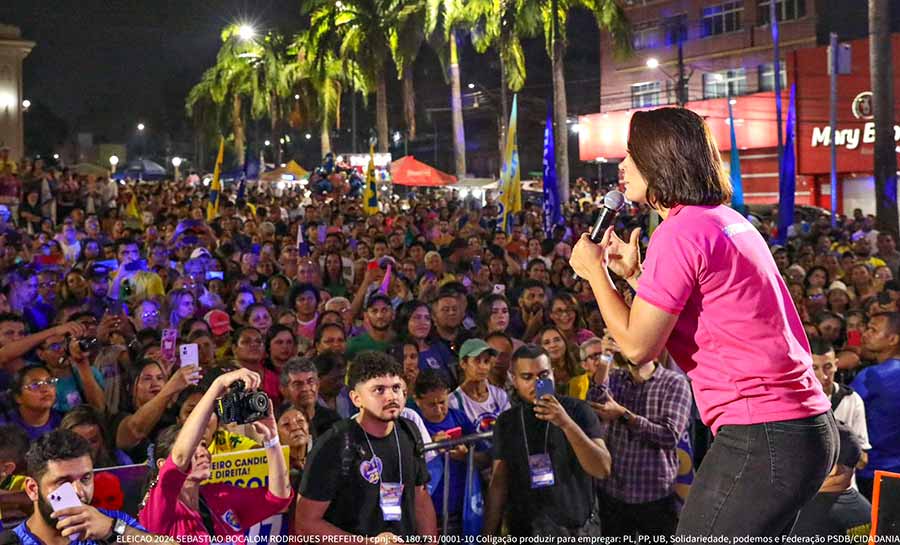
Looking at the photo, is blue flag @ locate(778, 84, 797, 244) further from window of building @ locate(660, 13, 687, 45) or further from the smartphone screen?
window of building @ locate(660, 13, 687, 45)

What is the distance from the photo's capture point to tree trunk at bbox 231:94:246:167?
4906 centimetres

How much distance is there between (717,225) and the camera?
9.36 feet

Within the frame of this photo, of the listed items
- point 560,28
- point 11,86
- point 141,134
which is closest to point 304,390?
point 560,28

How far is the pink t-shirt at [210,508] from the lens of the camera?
438cm

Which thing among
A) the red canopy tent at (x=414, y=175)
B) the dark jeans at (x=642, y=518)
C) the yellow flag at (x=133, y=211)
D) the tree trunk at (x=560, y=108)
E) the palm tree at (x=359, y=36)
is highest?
the palm tree at (x=359, y=36)

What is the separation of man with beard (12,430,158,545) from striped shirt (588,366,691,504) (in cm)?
325

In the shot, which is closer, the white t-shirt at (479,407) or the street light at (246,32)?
the white t-shirt at (479,407)

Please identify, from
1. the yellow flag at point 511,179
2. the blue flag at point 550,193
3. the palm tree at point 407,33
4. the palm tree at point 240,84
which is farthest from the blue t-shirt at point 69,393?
the palm tree at point 240,84

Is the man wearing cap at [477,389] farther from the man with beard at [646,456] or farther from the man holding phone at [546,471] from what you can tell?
the man holding phone at [546,471]

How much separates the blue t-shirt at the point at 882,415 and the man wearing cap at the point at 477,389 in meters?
2.36

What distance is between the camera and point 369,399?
512cm

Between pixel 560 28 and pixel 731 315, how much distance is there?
87.2ft

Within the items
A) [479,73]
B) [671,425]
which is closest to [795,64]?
[479,73]

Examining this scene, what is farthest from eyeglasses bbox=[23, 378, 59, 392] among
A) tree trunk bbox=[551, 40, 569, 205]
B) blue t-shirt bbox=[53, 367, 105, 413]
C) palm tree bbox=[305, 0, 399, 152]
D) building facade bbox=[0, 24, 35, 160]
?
building facade bbox=[0, 24, 35, 160]
